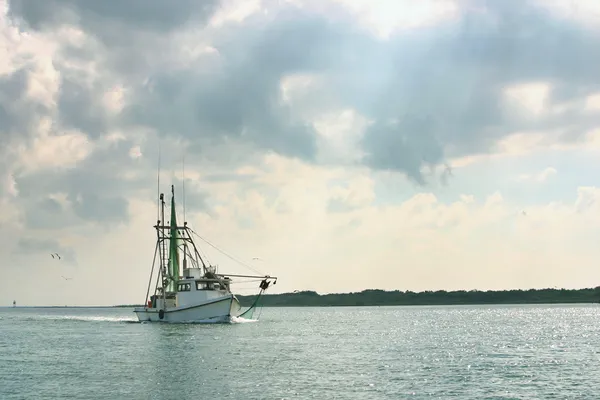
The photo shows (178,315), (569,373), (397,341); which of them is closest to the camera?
(569,373)

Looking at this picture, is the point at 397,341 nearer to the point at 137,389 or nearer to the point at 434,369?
the point at 434,369

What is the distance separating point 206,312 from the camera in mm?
108438

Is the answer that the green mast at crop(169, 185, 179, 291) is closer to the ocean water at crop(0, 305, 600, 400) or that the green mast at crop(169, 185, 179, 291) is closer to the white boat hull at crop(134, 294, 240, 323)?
the white boat hull at crop(134, 294, 240, 323)

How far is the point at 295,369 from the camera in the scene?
2297 inches

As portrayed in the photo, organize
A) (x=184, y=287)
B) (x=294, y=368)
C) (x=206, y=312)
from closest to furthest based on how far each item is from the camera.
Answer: (x=294, y=368) → (x=206, y=312) → (x=184, y=287)

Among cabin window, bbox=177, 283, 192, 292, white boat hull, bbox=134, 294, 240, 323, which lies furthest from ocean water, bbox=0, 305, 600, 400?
cabin window, bbox=177, 283, 192, 292

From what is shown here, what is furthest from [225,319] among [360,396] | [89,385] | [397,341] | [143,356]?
[360,396]

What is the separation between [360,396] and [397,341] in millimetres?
47547

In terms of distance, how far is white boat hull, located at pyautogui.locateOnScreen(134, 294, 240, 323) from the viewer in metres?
107

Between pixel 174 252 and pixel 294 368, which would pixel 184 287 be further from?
pixel 294 368

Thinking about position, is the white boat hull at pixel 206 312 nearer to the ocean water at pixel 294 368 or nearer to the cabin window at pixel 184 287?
the cabin window at pixel 184 287

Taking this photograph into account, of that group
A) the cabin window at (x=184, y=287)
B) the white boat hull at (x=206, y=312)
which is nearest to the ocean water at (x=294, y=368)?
the white boat hull at (x=206, y=312)

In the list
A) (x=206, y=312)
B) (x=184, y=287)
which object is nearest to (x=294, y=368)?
(x=206, y=312)

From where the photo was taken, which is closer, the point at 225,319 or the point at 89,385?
the point at 89,385
